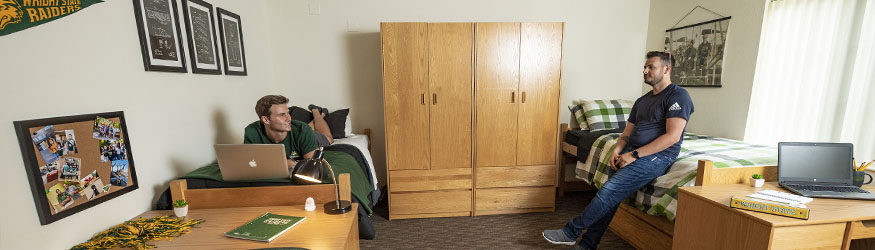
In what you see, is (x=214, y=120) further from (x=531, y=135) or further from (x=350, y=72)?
(x=531, y=135)

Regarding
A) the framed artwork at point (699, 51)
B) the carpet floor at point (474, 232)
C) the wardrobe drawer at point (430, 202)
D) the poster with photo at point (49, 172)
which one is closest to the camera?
the poster with photo at point (49, 172)

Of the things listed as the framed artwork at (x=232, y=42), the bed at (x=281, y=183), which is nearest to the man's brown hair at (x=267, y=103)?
the bed at (x=281, y=183)

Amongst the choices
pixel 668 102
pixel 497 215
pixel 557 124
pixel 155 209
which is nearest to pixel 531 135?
pixel 557 124

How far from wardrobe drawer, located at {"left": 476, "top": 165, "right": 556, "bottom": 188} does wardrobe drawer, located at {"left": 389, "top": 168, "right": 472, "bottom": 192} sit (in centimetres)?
13

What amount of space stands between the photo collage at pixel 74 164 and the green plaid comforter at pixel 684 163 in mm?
2766

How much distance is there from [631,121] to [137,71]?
9.34ft

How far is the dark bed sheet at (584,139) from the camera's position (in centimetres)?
285

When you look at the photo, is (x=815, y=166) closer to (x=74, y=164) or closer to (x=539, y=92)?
(x=539, y=92)

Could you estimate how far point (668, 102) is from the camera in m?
1.95

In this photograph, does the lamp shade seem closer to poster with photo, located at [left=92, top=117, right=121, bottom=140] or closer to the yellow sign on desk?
poster with photo, located at [left=92, top=117, right=121, bottom=140]

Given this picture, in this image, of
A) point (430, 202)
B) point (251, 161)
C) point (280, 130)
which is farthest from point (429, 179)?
point (251, 161)

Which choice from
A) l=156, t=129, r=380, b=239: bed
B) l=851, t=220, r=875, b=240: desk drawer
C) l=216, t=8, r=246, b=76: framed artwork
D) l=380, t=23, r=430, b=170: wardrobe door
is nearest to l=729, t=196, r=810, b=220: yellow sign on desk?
l=851, t=220, r=875, b=240: desk drawer

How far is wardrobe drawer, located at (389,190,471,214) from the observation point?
2.82 m

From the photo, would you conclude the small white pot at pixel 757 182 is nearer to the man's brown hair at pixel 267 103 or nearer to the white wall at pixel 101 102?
the man's brown hair at pixel 267 103
